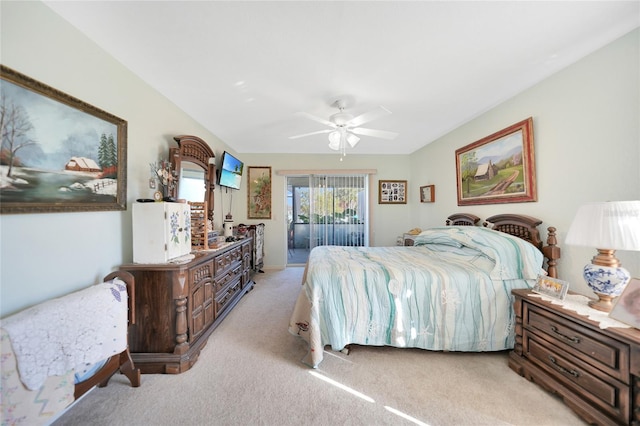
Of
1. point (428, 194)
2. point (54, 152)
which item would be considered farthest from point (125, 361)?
point (428, 194)

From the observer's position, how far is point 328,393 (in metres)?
1.51

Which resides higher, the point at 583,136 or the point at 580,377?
the point at 583,136

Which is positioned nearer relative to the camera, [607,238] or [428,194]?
[607,238]

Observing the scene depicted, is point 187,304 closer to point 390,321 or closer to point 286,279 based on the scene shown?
point 390,321

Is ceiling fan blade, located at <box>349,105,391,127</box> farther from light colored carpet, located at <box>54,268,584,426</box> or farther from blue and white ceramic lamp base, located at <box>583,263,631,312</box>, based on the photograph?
light colored carpet, located at <box>54,268,584,426</box>

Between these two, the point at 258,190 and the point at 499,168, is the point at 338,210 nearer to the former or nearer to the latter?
the point at 258,190

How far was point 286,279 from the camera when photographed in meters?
3.98

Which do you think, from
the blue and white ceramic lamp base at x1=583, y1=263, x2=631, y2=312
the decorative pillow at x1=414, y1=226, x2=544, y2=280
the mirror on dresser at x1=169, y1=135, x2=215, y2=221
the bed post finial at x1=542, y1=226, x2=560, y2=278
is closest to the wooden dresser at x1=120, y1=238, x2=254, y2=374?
the mirror on dresser at x1=169, y1=135, x2=215, y2=221

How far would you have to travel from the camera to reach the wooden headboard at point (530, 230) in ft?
6.13

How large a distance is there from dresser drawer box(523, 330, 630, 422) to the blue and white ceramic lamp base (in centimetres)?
39

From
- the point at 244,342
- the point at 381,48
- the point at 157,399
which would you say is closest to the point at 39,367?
the point at 157,399

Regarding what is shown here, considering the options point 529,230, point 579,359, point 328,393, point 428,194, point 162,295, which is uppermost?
point 428,194

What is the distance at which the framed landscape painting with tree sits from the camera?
2.13 metres

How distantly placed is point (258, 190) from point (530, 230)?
13.9ft
